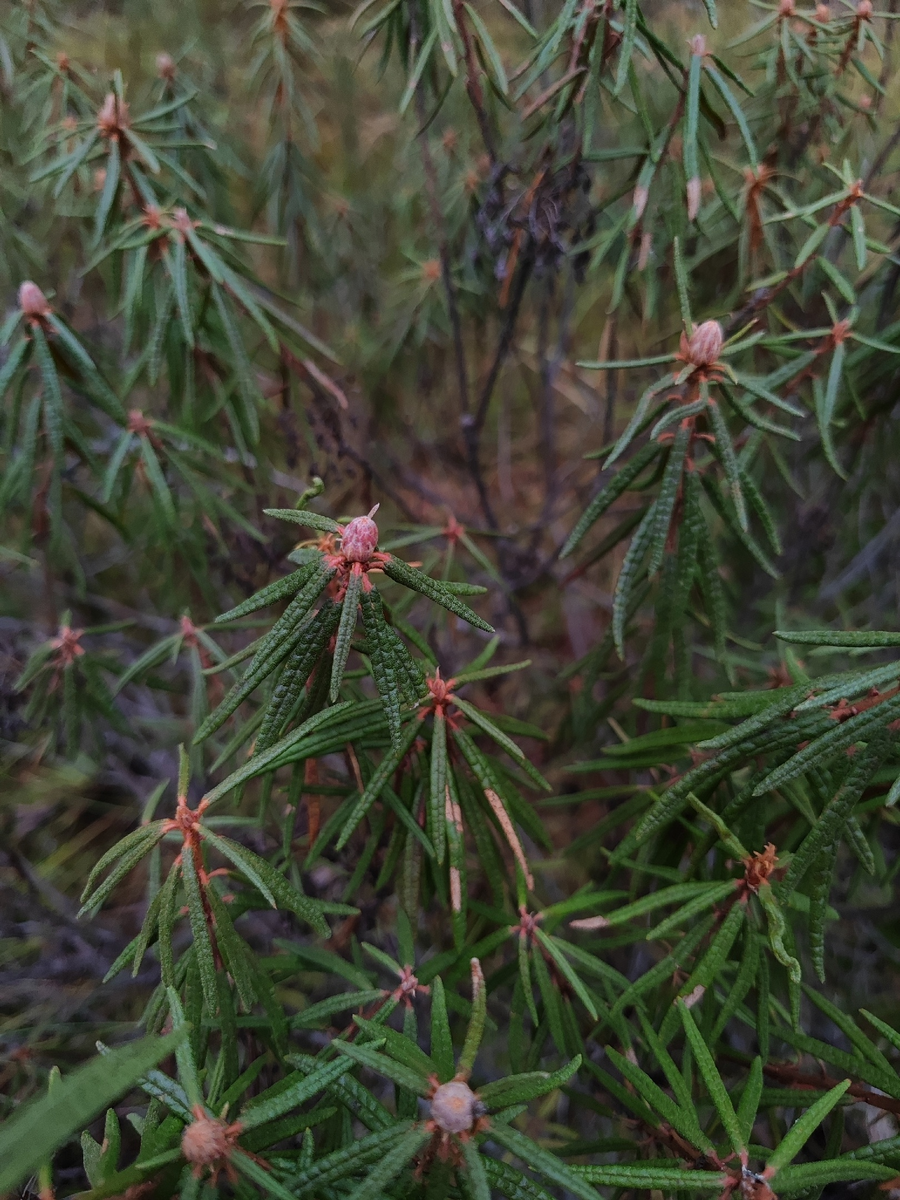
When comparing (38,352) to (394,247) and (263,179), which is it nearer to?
(263,179)

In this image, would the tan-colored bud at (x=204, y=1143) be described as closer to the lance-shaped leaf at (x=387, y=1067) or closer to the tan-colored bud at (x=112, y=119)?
the lance-shaped leaf at (x=387, y=1067)

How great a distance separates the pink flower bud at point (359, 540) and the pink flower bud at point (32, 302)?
0.55 metres

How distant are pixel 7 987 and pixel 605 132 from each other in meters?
1.98

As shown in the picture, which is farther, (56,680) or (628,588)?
(56,680)

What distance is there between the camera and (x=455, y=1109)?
1.42 feet

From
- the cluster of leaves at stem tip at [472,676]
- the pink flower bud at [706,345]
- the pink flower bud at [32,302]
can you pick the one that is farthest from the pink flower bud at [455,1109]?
the pink flower bud at [32,302]

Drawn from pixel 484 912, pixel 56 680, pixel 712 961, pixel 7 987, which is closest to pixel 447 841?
→ pixel 484 912

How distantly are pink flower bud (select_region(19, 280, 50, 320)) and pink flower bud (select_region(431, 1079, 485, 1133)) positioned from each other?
849 mm

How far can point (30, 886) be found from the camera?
1.11 m

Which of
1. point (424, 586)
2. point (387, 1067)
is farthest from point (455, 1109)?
point (424, 586)

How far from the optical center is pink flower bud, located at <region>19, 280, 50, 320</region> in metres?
0.79

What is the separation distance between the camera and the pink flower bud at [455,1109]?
1.43 ft

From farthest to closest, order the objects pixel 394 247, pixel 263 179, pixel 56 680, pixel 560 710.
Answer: pixel 394 247, pixel 560 710, pixel 263 179, pixel 56 680

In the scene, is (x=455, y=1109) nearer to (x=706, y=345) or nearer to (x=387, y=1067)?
(x=387, y=1067)
